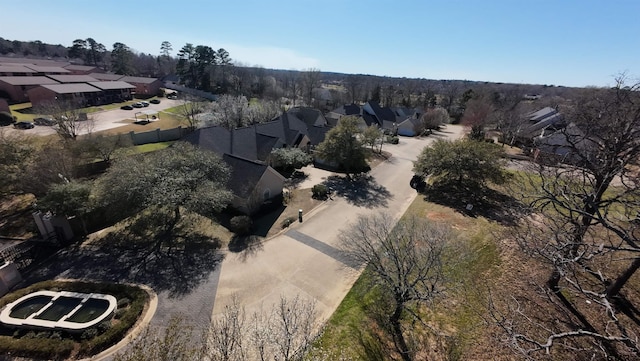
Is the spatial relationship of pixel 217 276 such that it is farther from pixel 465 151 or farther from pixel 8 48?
pixel 8 48

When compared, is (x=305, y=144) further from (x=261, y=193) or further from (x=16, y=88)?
(x=16, y=88)

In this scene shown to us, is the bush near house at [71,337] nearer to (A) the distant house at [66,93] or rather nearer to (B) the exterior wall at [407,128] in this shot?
(A) the distant house at [66,93]

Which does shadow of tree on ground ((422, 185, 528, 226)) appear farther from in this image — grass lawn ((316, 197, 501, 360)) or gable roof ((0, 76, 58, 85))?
gable roof ((0, 76, 58, 85))

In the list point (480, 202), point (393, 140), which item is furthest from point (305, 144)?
point (480, 202)

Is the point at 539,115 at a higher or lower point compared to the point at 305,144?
higher

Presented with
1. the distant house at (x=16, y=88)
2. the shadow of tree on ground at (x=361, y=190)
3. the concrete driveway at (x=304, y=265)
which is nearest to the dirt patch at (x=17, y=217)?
the concrete driveway at (x=304, y=265)

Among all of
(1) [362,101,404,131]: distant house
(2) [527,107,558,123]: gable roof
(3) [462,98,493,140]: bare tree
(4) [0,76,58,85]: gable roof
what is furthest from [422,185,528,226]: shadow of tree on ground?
(4) [0,76,58,85]: gable roof

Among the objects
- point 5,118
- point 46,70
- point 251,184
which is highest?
point 46,70

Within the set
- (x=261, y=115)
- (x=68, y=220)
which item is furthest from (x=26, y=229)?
(x=261, y=115)
